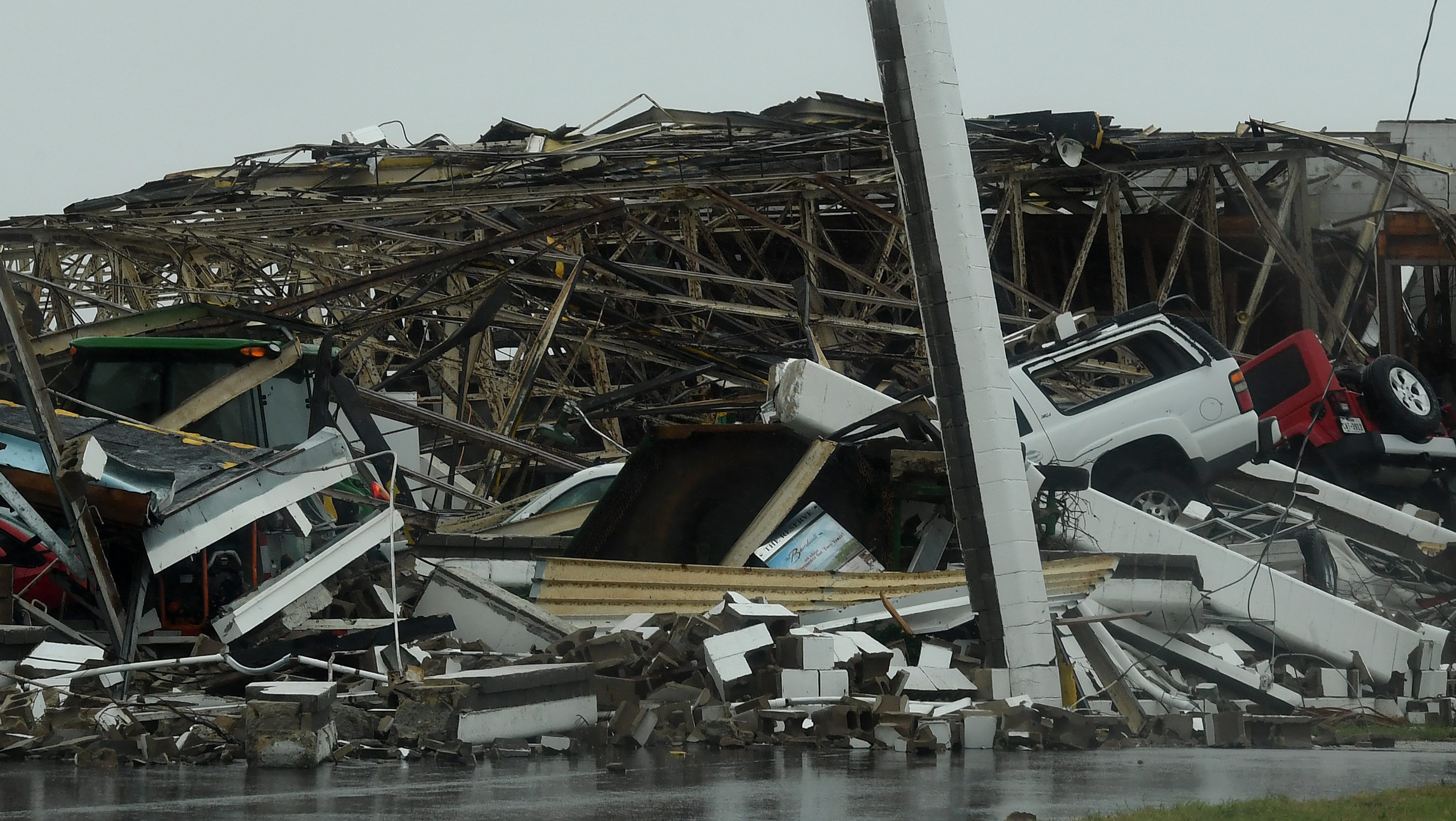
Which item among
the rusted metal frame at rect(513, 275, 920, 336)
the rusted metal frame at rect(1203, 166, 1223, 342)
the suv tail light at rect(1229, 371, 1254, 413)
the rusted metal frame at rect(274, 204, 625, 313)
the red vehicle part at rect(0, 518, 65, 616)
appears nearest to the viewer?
the red vehicle part at rect(0, 518, 65, 616)

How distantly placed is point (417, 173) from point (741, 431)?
13.6 m

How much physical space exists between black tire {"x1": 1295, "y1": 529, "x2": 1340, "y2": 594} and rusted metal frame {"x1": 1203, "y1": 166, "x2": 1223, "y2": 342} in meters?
10.1

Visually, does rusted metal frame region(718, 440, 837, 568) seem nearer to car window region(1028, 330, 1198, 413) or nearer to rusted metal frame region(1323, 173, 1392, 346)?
car window region(1028, 330, 1198, 413)

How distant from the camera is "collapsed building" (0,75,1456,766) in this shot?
834 centimetres

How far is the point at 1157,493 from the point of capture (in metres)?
13.4

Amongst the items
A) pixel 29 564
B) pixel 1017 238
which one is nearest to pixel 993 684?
pixel 29 564

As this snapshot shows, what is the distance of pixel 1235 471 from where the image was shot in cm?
Answer: 1438

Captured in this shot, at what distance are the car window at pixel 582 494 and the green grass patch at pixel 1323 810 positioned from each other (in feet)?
30.3

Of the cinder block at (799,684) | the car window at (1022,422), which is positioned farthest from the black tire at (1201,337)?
the cinder block at (799,684)

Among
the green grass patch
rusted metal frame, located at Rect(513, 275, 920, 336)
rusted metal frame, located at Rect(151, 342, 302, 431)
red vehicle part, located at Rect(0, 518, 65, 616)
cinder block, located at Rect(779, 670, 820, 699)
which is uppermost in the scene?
rusted metal frame, located at Rect(513, 275, 920, 336)

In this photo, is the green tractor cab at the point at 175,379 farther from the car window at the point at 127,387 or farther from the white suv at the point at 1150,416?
the white suv at the point at 1150,416

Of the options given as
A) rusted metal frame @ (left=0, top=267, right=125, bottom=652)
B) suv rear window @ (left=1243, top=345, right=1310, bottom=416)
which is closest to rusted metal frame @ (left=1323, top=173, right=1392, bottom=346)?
suv rear window @ (left=1243, top=345, right=1310, bottom=416)

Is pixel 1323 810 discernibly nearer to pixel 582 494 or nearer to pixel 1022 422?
pixel 1022 422

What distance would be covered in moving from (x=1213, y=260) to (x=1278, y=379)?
702cm
